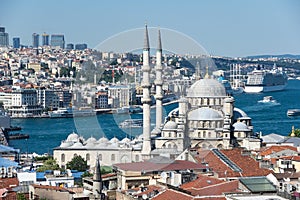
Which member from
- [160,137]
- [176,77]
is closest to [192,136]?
[160,137]

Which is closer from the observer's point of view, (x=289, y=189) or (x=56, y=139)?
(x=289, y=189)

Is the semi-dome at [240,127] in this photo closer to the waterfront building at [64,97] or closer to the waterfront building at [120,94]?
the waterfront building at [120,94]

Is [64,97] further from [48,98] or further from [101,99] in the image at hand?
[101,99]

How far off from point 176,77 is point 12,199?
28349mm

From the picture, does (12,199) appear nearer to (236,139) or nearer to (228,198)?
(228,198)

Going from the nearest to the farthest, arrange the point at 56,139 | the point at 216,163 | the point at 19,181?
the point at 19,181 < the point at 216,163 < the point at 56,139

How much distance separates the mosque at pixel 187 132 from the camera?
42.9 feet

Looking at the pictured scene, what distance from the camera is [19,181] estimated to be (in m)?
8.76

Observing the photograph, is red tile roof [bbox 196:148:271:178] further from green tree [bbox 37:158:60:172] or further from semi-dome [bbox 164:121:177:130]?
semi-dome [bbox 164:121:177:130]

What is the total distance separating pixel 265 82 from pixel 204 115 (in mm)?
40371

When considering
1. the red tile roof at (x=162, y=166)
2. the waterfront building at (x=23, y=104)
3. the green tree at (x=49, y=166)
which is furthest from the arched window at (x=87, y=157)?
the waterfront building at (x=23, y=104)

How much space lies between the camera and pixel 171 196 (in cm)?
657

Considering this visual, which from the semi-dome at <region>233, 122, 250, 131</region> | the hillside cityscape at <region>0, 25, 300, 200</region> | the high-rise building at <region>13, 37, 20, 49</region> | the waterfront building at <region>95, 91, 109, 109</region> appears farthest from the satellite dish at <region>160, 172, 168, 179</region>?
the high-rise building at <region>13, 37, 20, 49</region>

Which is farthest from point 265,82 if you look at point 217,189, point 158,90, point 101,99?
point 217,189
